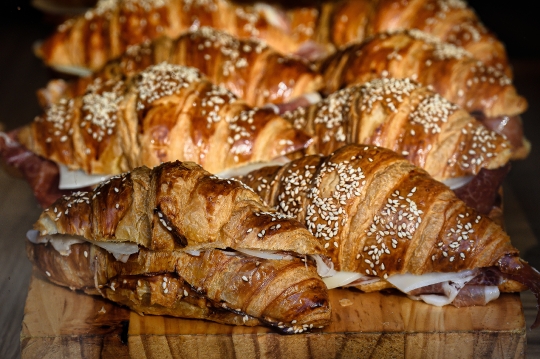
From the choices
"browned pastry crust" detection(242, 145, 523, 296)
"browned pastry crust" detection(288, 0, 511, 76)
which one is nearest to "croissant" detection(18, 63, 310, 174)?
"browned pastry crust" detection(242, 145, 523, 296)

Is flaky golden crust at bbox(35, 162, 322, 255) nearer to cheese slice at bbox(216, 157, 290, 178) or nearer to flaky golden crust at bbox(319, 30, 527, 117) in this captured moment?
cheese slice at bbox(216, 157, 290, 178)

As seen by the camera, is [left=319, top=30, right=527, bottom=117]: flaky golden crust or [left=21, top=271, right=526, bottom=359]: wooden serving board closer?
[left=21, top=271, right=526, bottom=359]: wooden serving board

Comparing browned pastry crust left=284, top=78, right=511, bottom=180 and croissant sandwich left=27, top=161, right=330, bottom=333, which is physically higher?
browned pastry crust left=284, top=78, right=511, bottom=180

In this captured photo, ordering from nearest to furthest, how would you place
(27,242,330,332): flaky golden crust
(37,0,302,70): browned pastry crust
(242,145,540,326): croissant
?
1. (27,242,330,332): flaky golden crust
2. (242,145,540,326): croissant
3. (37,0,302,70): browned pastry crust

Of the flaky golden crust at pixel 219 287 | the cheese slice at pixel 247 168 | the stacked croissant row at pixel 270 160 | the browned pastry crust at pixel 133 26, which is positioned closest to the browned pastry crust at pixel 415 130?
the stacked croissant row at pixel 270 160

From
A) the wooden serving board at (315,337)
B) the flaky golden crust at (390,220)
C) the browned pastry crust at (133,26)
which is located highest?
the browned pastry crust at (133,26)

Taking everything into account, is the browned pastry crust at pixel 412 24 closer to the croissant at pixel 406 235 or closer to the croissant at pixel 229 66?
the croissant at pixel 229 66

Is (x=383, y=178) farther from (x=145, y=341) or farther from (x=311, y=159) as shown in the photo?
(x=145, y=341)
